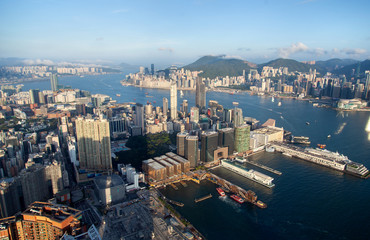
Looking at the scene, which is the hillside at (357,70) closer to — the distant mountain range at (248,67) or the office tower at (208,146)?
the distant mountain range at (248,67)

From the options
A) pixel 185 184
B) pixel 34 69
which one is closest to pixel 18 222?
pixel 185 184

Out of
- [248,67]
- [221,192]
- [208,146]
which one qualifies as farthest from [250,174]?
[248,67]

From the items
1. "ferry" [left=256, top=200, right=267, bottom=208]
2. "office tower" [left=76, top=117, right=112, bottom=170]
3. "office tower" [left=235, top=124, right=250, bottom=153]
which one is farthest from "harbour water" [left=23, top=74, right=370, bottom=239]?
"office tower" [left=76, top=117, right=112, bottom=170]

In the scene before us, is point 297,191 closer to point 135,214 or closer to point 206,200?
point 206,200

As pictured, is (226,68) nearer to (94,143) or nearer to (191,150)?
→ (191,150)

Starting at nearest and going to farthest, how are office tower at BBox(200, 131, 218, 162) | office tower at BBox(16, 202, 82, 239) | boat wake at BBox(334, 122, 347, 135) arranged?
office tower at BBox(16, 202, 82, 239)
office tower at BBox(200, 131, 218, 162)
boat wake at BBox(334, 122, 347, 135)

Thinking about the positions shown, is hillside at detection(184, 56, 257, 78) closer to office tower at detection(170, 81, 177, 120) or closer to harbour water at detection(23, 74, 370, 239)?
office tower at detection(170, 81, 177, 120)
